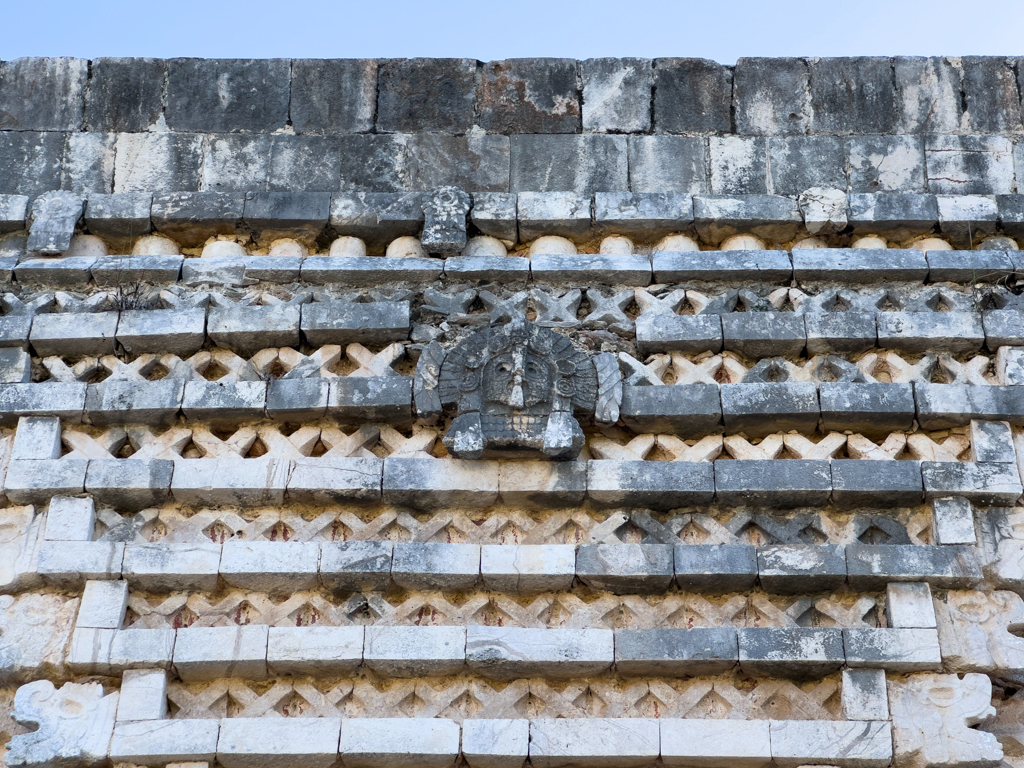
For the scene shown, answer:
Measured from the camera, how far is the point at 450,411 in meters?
8.12

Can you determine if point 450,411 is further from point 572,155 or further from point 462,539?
point 572,155

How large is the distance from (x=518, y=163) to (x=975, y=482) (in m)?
3.22

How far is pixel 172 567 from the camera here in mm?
7742

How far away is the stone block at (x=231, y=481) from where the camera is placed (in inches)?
313

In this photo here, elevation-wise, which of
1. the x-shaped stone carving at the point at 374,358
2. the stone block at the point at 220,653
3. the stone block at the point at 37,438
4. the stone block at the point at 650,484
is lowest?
the stone block at the point at 220,653

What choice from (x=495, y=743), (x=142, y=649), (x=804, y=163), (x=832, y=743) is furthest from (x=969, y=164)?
(x=142, y=649)

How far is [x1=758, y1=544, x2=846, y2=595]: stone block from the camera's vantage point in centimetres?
764

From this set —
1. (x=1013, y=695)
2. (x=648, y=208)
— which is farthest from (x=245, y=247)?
(x=1013, y=695)

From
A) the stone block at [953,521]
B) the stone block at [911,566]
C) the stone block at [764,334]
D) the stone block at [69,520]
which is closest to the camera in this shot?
the stone block at [911,566]

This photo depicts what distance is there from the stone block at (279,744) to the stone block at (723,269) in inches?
124

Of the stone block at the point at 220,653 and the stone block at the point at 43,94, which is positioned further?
the stone block at the point at 43,94

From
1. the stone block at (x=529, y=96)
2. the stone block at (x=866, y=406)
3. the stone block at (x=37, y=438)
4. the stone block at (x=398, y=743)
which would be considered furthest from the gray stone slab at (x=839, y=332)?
the stone block at (x=37, y=438)

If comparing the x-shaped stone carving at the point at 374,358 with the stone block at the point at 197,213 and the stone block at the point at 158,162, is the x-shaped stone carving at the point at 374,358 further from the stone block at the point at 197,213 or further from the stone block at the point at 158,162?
the stone block at the point at 158,162

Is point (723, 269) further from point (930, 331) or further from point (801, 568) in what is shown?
point (801, 568)
